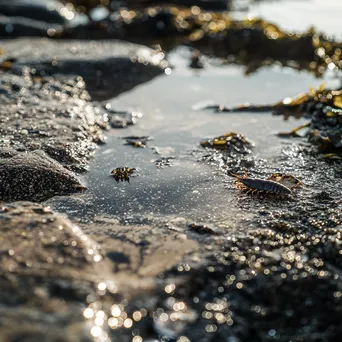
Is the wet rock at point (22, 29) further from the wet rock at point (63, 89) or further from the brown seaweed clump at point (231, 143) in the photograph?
the brown seaweed clump at point (231, 143)

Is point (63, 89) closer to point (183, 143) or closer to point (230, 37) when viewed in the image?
point (183, 143)

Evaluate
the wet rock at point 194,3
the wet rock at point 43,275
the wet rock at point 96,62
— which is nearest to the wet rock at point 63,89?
the wet rock at point 96,62

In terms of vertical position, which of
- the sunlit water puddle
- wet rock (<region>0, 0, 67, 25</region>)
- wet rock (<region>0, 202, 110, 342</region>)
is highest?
wet rock (<region>0, 202, 110, 342</region>)

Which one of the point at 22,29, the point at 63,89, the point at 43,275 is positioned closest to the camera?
A: the point at 43,275

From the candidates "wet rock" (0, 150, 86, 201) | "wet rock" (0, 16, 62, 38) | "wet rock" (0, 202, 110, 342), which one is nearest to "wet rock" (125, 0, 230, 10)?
"wet rock" (0, 16, 62, 38)

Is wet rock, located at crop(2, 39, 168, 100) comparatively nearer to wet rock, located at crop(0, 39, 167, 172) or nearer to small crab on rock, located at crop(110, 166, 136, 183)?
wet rock, located at crop(0, 39, 167, 172)

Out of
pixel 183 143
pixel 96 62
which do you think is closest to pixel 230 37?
pixel 96 62
